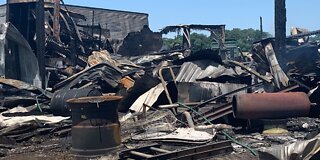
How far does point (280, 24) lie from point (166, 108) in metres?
7.45

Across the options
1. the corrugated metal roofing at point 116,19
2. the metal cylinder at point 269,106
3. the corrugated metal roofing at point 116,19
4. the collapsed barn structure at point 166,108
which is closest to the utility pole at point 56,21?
the collapsed barn structure at point 166,108

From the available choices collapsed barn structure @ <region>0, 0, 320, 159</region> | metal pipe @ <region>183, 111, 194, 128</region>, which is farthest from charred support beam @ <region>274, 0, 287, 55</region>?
metal pipe @ <region>183, 111, 194, 128</region>

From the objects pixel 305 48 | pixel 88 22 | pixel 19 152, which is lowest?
pixel 19 152

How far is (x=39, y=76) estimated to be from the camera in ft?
49.4

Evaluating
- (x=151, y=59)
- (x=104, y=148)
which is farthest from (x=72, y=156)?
(x=151, y=59)

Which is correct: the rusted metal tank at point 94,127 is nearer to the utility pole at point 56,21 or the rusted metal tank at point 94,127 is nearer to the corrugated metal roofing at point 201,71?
the corrugated metal roofing at point 201,71

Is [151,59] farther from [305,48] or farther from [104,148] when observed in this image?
[104,148]

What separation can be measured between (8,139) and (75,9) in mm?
22870

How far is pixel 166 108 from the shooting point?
8.75 m

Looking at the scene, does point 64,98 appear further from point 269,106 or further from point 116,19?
point 116,19

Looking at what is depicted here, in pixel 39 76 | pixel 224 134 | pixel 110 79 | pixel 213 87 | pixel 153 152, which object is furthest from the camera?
pixel 39 76

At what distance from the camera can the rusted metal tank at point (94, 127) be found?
645 centimetres

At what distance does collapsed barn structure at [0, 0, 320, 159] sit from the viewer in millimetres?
6457

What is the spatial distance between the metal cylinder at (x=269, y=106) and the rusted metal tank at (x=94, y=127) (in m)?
2.59
